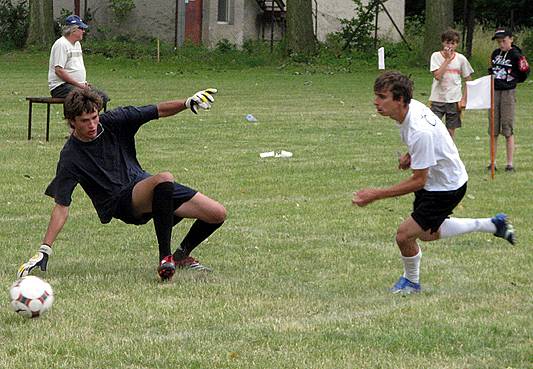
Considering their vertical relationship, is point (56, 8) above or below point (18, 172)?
above

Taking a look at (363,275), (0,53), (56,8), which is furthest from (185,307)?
(56,8)

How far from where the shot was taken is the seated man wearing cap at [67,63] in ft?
49.2

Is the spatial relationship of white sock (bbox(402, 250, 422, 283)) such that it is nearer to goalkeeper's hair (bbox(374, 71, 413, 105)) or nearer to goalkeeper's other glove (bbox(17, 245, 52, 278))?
goalkeeper's hair (bbox(374, 71, 413, 105))

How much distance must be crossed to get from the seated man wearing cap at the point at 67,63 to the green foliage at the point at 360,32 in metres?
22.9

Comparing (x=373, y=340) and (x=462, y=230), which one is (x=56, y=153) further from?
(x=373, y=340)

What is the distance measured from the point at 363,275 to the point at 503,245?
1633mm

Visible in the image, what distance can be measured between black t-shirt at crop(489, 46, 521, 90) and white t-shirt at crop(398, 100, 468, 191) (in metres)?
6.14

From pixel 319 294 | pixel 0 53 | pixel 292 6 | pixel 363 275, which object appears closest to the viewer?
pixel 319 294

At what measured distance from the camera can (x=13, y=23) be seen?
1567 inches

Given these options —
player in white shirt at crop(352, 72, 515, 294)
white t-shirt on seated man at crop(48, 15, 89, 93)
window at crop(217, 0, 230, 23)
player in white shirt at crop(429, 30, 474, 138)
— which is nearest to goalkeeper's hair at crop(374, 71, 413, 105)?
player in white shirt at crop(352, 72, 515, 294)

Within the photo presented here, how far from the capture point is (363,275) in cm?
761

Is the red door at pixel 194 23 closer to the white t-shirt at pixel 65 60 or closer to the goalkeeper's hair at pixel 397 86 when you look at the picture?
the white t-shirt at pixel 65 60

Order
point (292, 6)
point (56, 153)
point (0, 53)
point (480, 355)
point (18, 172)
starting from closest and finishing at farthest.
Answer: point (480, 355) → point (18, 172) → point (56, 153) → point (292, 6) → point (0, 53)

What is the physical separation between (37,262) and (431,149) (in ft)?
8.90
